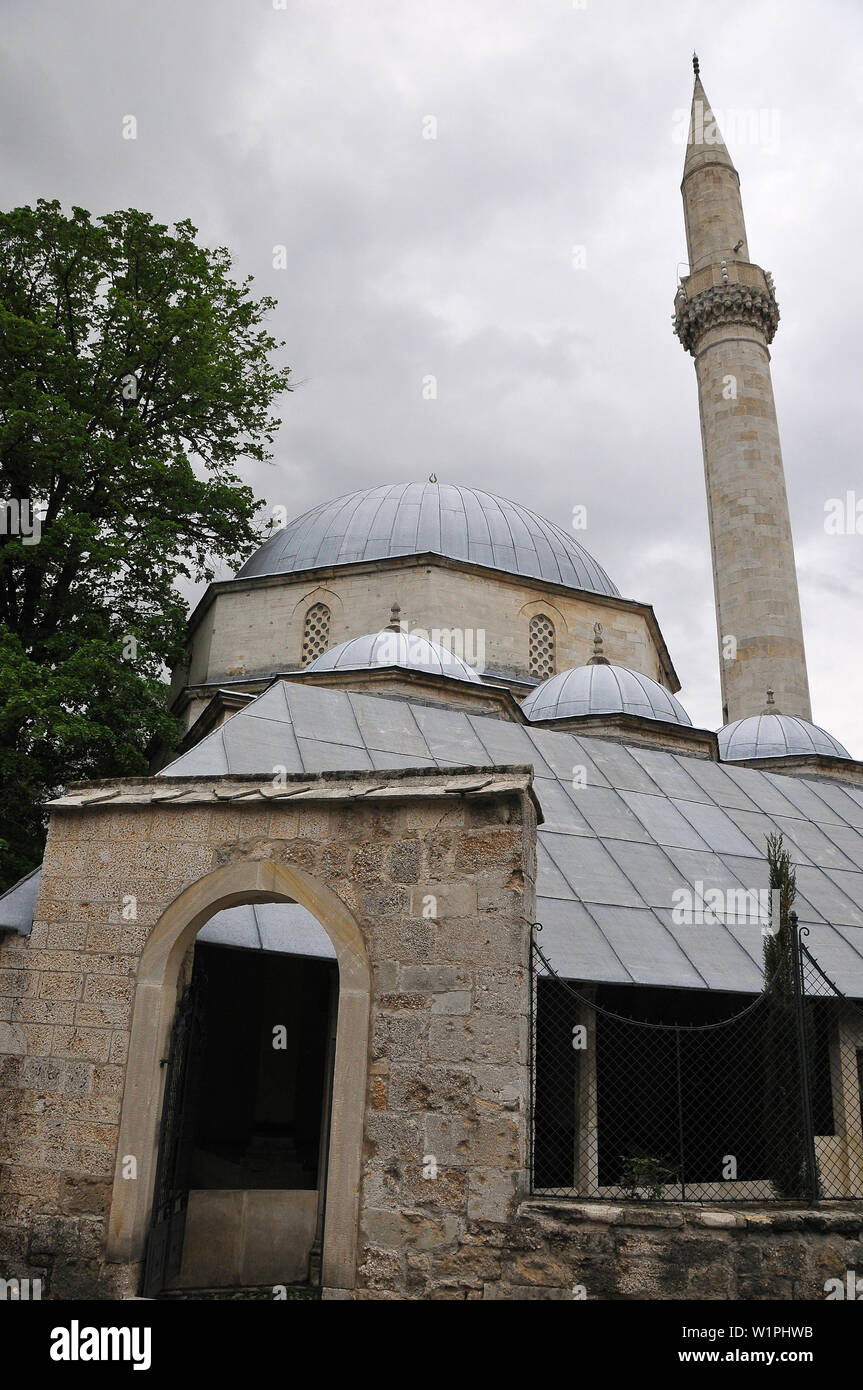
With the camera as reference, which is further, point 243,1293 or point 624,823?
point 624,823

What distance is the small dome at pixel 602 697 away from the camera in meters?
15.2

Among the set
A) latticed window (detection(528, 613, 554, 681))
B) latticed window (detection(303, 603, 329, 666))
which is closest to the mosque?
latticed window (detection(528, 613, 554, 681))

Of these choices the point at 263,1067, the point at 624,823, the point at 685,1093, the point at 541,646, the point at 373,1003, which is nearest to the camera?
the point at 373,1003

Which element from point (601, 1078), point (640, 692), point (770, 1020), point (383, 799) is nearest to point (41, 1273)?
point (383, 799)

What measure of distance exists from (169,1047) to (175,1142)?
2.50 feet

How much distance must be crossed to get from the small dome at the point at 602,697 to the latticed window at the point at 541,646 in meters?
2.29

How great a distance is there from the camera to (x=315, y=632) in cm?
1853

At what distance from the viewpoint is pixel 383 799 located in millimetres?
5305

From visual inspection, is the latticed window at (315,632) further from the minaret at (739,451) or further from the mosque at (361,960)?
the minaret at (739,451)

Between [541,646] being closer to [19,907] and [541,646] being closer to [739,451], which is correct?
[739,451]

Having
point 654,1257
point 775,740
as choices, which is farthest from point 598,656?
point 654,1257

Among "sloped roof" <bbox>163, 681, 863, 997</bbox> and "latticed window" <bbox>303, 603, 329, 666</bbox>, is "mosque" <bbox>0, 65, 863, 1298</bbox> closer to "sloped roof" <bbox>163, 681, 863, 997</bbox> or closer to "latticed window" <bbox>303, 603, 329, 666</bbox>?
"sloped roof" <bbox>163, 681, 863, 997</bbox>

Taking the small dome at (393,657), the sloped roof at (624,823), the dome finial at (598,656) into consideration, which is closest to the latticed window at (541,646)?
the dome finial at (598,656)
